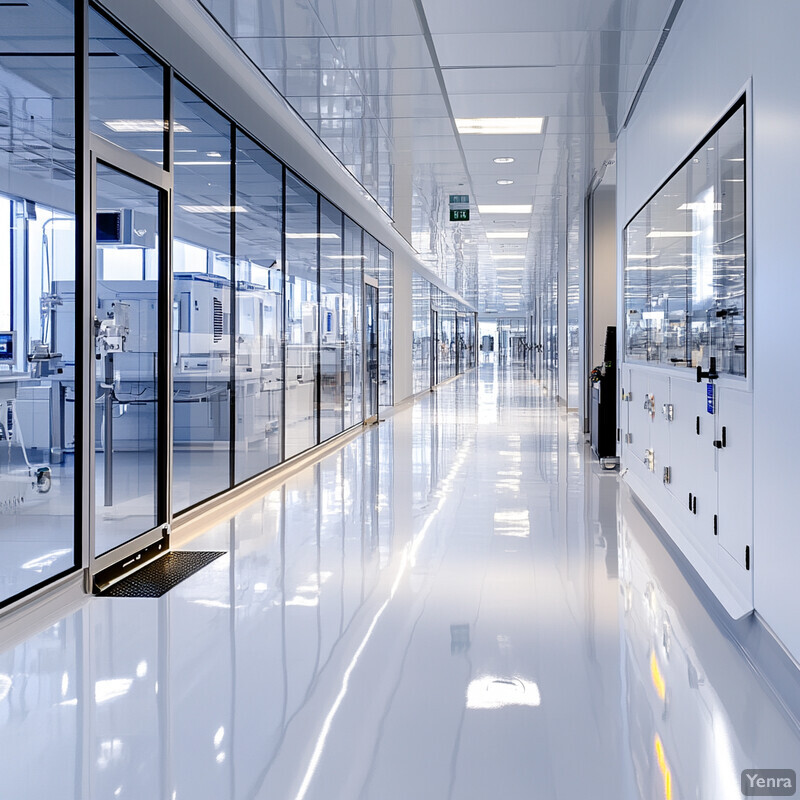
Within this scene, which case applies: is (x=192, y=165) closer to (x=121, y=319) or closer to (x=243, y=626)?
(x=121, y=319)

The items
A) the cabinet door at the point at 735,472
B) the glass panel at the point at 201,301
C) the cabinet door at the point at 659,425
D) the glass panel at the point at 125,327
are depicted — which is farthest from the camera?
the glass panel at the point at 201,301

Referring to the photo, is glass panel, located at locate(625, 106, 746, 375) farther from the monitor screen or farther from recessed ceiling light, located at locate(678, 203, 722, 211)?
the monitor screen

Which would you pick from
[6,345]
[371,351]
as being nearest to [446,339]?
[371,351]

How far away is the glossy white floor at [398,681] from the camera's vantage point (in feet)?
8.42

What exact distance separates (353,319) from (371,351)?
173cm

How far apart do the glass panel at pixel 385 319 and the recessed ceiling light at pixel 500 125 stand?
24.5ft

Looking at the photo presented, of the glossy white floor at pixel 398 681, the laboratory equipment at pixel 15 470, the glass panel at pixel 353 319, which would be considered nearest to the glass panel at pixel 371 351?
the glass panel at pixel 353 319

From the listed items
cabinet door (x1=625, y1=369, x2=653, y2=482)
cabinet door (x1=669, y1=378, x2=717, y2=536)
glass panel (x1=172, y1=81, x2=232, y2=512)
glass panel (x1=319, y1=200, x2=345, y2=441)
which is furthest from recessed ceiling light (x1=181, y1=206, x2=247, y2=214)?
cabinet door (x1=669, y1=378, x2=717, y2=536)

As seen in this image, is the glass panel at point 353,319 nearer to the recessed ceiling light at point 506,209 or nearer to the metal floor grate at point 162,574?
the recessed ceiling light at point 506,209

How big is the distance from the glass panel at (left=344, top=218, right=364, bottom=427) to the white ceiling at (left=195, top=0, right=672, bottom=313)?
171cm

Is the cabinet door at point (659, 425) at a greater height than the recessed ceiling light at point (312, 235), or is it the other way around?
the recessed ceiling light at point (312, 235)

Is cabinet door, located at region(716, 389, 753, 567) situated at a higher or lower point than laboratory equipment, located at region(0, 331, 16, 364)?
lower

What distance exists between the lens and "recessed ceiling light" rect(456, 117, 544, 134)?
8.20 m

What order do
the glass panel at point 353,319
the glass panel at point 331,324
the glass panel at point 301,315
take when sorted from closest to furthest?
the glass panel at point 301,315 < the glass panel at point 331,324 < the glass panel at point 353,319
